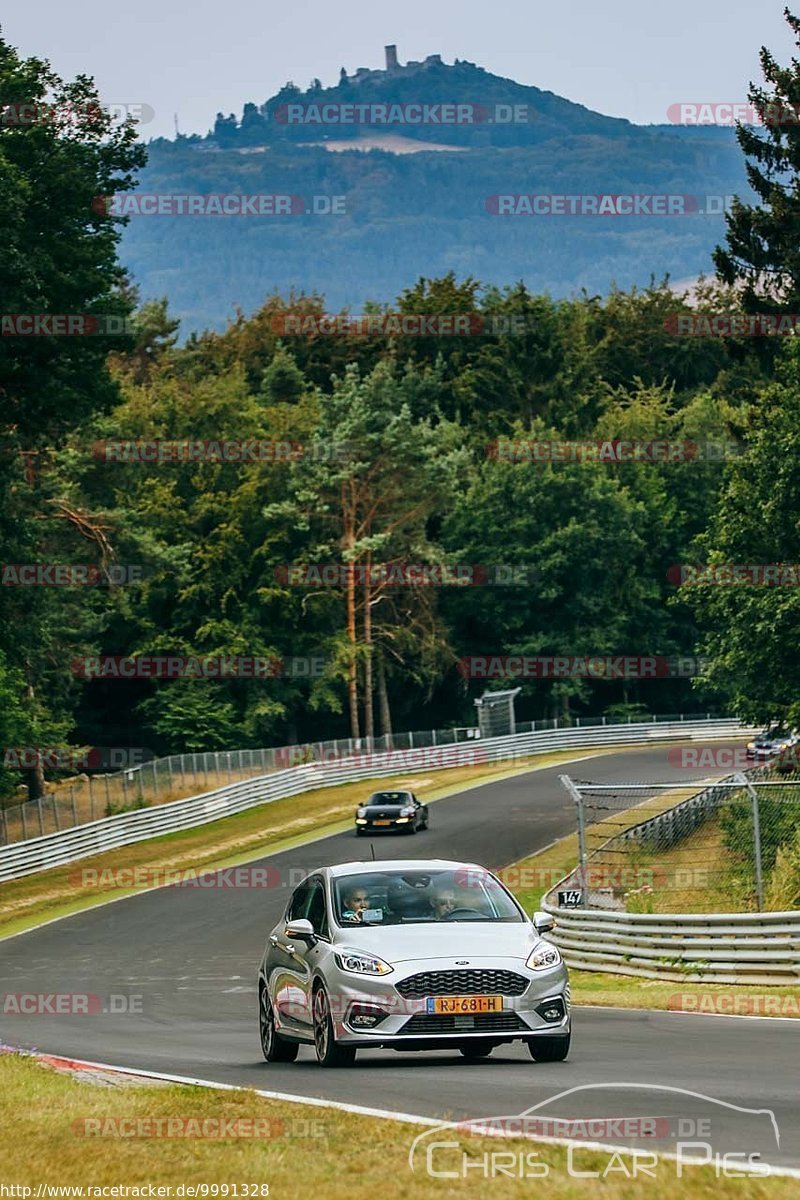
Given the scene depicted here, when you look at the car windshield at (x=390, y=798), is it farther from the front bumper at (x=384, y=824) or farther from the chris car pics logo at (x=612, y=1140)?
the chris car pics logo at (x=612, y=1140)

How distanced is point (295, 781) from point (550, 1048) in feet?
183

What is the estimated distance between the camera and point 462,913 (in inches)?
569

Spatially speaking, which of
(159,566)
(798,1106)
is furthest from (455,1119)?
(159,566)

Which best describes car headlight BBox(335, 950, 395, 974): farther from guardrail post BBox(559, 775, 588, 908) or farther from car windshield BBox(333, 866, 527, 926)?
guardrail post BBox(559, 775, 588, 908)

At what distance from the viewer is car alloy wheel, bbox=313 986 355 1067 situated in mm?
13656

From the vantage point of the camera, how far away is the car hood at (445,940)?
13.6 metres

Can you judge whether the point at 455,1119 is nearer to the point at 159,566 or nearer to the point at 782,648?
the point at 782,648

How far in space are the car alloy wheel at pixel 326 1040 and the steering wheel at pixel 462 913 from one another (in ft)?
3.81

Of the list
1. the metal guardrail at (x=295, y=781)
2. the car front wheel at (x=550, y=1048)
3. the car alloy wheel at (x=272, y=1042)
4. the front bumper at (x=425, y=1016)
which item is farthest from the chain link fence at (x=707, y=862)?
the metal guardrail at (x=295, y=781)

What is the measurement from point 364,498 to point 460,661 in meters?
10.2

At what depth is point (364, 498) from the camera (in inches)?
3573

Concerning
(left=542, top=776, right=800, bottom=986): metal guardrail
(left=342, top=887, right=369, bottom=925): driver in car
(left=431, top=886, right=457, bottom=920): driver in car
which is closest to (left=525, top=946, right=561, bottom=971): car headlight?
(left=431, top=886, right=457, bottom=920): driver in car

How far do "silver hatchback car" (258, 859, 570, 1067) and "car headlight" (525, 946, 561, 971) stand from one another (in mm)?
10

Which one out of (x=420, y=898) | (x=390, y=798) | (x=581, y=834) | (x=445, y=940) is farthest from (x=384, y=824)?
(x=445, y=940)
